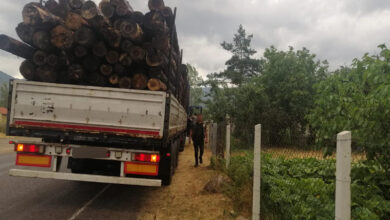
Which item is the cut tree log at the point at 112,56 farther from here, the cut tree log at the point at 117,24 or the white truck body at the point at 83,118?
the white truck body at the point at 83,118

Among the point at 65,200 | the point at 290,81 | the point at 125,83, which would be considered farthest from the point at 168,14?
the point at 290,81

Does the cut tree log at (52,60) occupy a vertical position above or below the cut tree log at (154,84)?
above

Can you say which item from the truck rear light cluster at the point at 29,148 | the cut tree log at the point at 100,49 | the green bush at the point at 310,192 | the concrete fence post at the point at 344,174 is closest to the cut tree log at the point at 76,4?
the cut tree log at the point at 100,49

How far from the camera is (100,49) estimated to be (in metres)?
4.99

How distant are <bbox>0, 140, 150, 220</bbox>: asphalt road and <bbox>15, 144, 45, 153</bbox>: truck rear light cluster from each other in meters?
0.93

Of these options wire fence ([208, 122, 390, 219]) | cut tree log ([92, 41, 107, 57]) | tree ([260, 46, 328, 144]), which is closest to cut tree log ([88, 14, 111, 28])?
cut tree log ([92, 41, 107, 57])

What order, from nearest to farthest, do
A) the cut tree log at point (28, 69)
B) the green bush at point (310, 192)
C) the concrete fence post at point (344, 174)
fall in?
the concrete fence post at point (344, 174)
the green bush at point (310, 192)
the cut tree log at point (28, 69)

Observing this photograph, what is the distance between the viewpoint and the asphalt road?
461cm

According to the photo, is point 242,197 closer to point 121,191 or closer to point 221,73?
point 121,191

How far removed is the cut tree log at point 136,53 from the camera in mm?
5004

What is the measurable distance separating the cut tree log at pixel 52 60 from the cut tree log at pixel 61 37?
207 millimetres

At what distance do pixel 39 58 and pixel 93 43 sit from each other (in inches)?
38.8

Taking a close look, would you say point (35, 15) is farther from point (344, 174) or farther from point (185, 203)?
point (344, 174)

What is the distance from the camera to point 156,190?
653 centimetres
